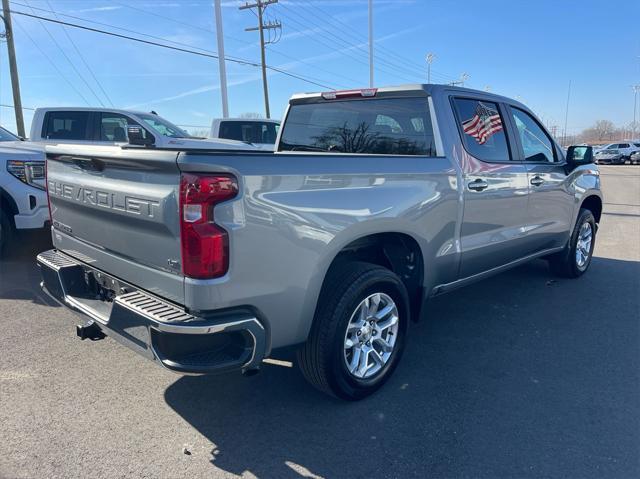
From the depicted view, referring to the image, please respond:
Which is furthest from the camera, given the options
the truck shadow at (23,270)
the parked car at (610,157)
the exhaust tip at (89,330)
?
the parked car at (610,157)

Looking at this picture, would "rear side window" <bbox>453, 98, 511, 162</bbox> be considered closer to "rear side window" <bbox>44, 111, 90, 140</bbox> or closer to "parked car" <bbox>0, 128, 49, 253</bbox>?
"parked car" <bbox>0, 128, 49, 253</bbox>

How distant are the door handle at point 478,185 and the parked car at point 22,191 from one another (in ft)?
15.5

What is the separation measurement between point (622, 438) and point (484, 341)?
1.36m

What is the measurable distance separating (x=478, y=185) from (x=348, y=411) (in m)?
1.98

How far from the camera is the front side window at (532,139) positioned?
15.0ft

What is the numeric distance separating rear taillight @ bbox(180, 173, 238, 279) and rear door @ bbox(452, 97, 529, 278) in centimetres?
210

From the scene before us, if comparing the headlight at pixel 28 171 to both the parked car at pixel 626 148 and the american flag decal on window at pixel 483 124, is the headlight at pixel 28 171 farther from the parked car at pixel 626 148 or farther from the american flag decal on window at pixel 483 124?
the parked car at pixel 626 148

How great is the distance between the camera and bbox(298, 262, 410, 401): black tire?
2793mm

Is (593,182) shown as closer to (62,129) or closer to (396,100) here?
(396,100)

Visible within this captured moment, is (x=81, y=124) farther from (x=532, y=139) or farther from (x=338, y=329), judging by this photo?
(x=338, y=329)

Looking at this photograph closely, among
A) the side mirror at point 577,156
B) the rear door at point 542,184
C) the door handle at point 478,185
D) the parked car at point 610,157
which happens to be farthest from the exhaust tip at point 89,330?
the parked car at point 610,157

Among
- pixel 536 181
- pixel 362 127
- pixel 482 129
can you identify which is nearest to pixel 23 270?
pixel 362 127

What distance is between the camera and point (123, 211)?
257 cm

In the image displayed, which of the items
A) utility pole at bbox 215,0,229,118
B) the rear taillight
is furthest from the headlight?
utility pole at bbox 215,0,229,118
